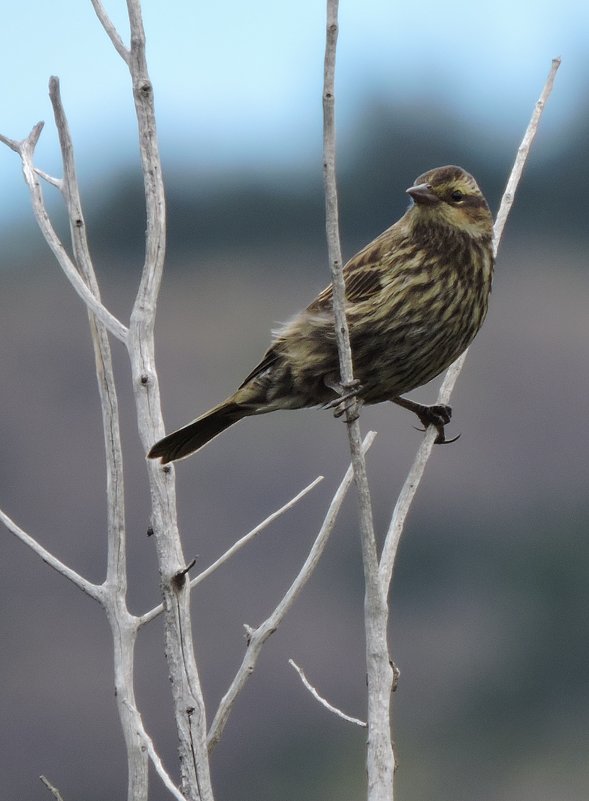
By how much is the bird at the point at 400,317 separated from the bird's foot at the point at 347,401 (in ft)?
0.18

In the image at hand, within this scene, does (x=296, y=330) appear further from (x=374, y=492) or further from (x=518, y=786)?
(x=518, y=786)

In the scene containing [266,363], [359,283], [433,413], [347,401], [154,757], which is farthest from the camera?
[266,363]

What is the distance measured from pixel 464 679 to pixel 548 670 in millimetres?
4251

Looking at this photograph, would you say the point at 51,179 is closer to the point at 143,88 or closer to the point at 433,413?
the point at 143,88

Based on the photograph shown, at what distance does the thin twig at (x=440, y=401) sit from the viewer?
380 cm

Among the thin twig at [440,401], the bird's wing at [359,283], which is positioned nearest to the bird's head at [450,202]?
the bird's wing at [359,283]

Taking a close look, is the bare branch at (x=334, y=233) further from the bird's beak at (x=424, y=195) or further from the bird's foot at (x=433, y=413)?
the bird's beak at (x=424, y=195)

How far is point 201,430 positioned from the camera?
4.89m

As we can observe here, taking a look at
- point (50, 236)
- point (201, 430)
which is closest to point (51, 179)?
point (50, 236)

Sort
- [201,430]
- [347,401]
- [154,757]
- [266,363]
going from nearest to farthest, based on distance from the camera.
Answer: [154,757] < [347,401] < [201,430] < [266,363]

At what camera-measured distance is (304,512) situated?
31844mm

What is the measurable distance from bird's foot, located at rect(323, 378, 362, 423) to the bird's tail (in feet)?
0.95

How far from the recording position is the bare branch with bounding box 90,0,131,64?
374cm

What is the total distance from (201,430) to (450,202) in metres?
1.08
